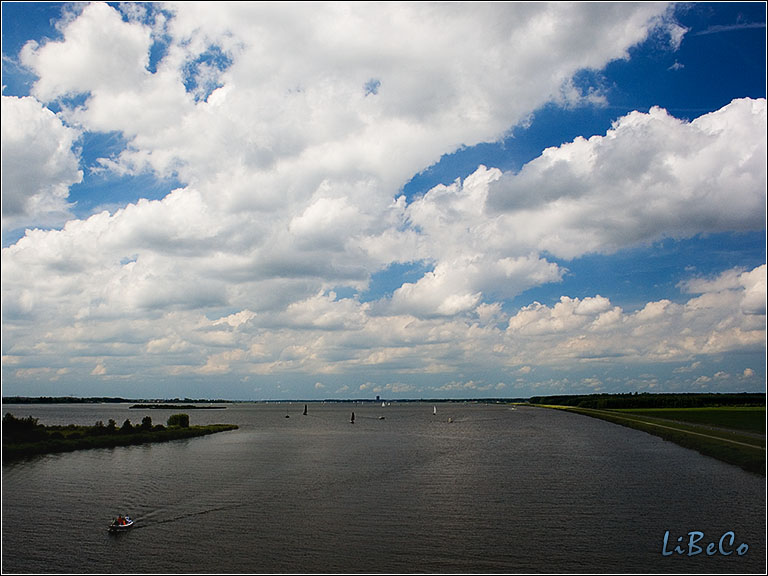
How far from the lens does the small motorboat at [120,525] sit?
41656 millimetres

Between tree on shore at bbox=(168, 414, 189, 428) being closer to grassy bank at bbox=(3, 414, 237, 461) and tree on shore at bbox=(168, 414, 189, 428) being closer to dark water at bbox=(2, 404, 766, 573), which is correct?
grassy bank at bbox=(3, 414, 237, 461)

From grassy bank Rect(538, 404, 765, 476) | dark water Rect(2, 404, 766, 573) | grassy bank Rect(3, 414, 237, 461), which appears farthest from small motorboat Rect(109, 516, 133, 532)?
grassy bank Rect(538, 404, 765, 476)

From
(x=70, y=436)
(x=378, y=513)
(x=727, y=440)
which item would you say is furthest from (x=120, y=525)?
(x=727, y=440)

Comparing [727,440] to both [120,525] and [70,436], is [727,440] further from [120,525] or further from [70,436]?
[70,436]

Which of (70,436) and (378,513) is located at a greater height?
(70,436)

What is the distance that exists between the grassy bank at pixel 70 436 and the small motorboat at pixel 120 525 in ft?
44.6

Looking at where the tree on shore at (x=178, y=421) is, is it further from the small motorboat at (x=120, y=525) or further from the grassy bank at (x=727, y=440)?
the grassy bank at (x=727, y=440)

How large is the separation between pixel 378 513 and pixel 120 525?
63.4ft

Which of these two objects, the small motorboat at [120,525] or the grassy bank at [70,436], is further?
the grassy bank at [70,436]

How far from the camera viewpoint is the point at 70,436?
80.9 meters

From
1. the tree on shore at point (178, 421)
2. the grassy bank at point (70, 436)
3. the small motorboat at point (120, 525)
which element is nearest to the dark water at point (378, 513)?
the small motorboat at point (120, 525)

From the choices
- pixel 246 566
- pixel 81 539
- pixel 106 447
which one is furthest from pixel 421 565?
pixel 106 447

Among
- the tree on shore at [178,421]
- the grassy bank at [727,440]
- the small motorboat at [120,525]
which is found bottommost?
the grassy bank at [727,440]

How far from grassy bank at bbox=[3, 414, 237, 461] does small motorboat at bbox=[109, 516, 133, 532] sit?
13599mm
